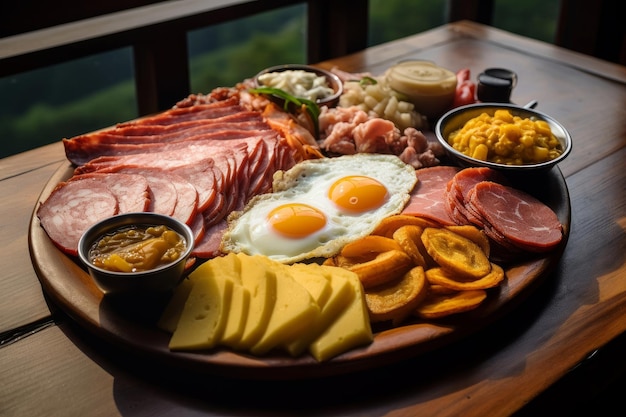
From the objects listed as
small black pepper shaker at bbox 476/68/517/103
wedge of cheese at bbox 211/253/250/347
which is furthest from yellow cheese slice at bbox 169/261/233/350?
small black pepper shaker at bbox 476/68/517/103

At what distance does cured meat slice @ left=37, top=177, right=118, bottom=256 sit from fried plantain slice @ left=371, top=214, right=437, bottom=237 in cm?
104

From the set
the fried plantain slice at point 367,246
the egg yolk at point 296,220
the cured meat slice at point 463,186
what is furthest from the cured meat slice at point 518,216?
the egg yolk at point 296,220

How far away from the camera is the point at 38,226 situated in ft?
8.13

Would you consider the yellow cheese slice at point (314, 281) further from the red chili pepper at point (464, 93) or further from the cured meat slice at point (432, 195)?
the red chili pepper at point (464, 93)

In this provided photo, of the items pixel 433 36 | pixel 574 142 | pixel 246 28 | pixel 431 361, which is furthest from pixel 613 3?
pixel 431 361

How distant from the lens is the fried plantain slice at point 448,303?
207 centimetres

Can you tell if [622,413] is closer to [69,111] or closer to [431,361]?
[431,361]

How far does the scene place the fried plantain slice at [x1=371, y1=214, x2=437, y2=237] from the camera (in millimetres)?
2451

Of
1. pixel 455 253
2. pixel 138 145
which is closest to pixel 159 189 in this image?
pixel 138 145

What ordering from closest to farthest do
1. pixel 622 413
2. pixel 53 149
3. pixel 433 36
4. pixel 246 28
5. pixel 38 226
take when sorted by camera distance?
pixel 38 226
pixel 622 413
pixel 53 149
pixel 433 36
pixel 246 28

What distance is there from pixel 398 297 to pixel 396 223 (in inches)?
16.7

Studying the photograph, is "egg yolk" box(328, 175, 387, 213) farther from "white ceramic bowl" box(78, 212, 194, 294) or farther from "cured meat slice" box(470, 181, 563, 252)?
"white ceramic bowl" box(78, 212, 194, 294)

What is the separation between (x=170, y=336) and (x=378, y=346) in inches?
25.5

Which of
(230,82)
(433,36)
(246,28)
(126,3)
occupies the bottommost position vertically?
(230,82)
